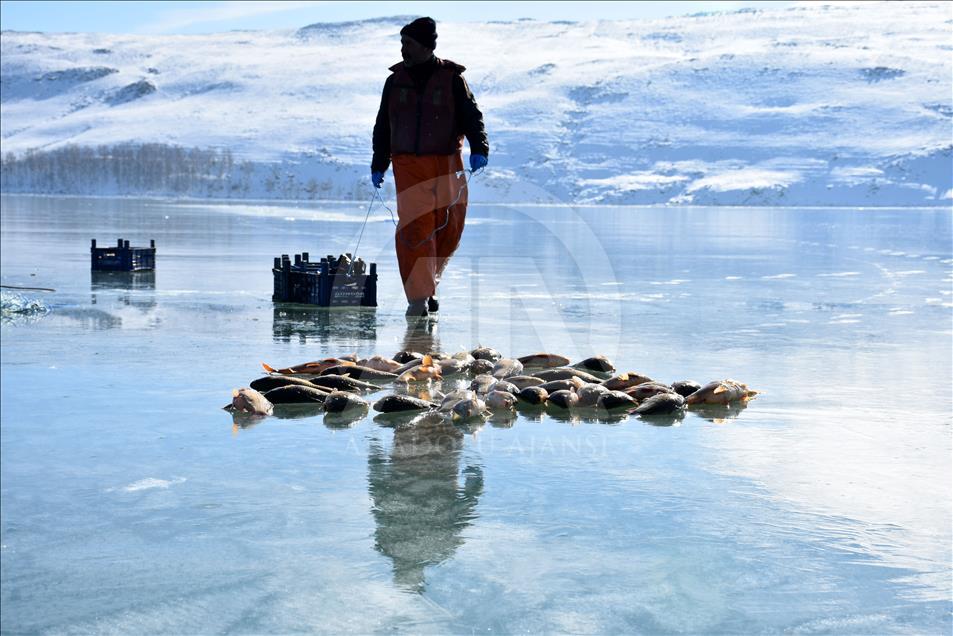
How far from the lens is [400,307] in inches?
619

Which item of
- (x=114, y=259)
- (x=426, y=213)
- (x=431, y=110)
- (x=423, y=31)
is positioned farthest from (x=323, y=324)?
(x=114, y=259)

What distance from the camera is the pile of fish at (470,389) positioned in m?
8.43

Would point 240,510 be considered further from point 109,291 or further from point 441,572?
point 109,291

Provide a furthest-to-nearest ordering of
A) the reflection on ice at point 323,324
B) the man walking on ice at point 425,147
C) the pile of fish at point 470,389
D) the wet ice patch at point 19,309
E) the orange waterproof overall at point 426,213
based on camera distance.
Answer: the orange waterproof overall at point 426,213 < the man walking on ice at point 425,147 < the wet ice patch at point 19,309 < the reflection on ice at point 323,324 < the pile of fish at point 470,389

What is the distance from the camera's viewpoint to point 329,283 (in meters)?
15.5

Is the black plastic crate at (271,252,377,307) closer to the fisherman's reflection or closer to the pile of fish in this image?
the pile of fish

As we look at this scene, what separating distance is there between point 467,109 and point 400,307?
10.6 ft

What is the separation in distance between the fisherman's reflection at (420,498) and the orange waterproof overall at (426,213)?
6.40 meters

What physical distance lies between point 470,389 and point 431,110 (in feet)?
17.5

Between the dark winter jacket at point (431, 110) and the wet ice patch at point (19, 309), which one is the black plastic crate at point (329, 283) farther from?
the wet ice patch at point (19, 309)

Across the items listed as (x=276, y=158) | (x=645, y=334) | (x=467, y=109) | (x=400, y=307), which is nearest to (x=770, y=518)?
(x=645, y=334)

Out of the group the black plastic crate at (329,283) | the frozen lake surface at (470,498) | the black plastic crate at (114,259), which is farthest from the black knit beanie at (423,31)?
the black plastic crate at (114,259)

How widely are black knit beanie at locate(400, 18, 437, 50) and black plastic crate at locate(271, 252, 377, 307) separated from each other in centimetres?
327

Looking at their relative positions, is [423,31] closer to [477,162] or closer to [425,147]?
[425,147]
